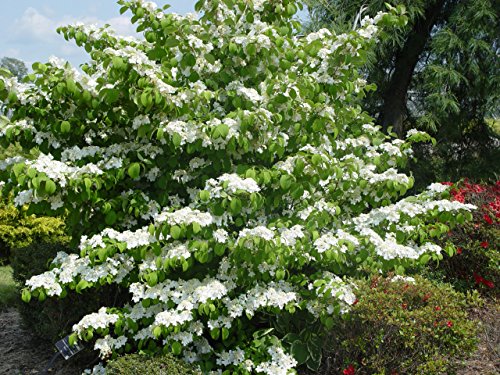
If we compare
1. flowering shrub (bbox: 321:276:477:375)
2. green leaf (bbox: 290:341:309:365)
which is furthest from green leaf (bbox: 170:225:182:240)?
flowering shrub (bbox: 321:276:477:375)

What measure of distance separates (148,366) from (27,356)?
224cm

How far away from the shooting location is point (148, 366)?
315 centimetres

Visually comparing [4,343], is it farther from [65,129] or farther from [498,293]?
[498,293]

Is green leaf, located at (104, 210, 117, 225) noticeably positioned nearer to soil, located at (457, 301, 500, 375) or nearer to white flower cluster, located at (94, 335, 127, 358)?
white flower cluster, located at (94, 335, 127, 358)

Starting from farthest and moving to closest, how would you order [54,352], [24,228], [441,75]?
1. [24,228]
2. [441,75]
3. [54,352]

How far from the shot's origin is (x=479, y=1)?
7836 mm

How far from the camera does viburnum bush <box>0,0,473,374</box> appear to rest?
325 centimetres

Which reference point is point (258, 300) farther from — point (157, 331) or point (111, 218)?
point (111, 218)

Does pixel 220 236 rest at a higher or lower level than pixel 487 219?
lower

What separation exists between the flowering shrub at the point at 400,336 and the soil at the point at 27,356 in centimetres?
195

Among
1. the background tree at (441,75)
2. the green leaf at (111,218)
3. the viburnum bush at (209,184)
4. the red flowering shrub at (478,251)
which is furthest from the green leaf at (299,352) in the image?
the background tree at (441,75)

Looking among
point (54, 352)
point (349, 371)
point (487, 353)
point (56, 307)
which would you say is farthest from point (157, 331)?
point (487, 353)

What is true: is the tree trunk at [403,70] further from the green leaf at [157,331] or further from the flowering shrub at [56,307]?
the green leaf at [157,331]

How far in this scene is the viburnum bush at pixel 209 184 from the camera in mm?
3246
